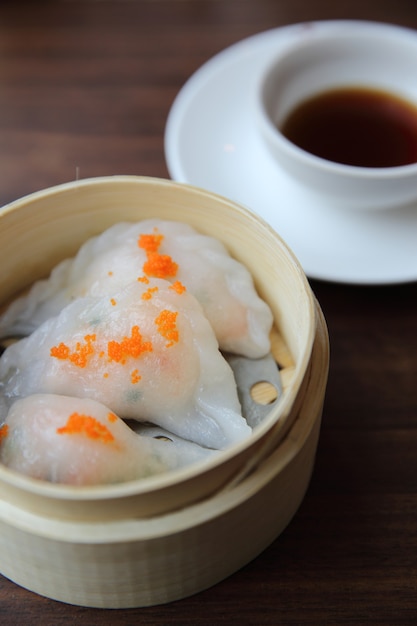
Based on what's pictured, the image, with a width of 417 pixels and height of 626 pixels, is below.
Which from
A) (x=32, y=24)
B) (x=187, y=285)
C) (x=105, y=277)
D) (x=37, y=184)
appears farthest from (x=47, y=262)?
(x=32, y=24)

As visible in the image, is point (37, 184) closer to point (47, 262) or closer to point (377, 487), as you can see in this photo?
point (47, 262)

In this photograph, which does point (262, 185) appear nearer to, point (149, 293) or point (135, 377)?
point (149, 293)

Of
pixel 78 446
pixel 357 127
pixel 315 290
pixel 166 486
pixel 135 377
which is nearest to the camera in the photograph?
pixel 166 486

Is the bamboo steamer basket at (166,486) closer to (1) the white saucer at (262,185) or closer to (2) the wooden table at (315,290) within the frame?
(2) the wooden table at (315,290)

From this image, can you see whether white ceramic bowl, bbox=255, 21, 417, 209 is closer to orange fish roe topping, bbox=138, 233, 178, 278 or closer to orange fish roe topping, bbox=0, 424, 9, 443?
orange fish roe topping, bbox=138, 233, 178, 278

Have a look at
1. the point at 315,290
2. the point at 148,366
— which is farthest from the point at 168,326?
the point at 315,290

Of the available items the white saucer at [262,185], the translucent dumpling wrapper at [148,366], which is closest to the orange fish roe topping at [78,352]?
the translucent dumpling wrapper at [148,366]
